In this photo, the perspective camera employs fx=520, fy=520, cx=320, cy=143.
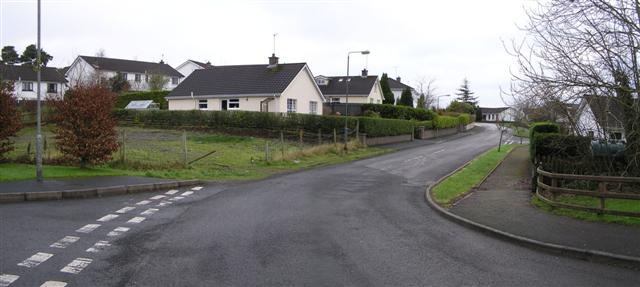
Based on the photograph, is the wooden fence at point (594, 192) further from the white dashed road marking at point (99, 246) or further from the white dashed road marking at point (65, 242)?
the white dashed road marking at point (65, 242)

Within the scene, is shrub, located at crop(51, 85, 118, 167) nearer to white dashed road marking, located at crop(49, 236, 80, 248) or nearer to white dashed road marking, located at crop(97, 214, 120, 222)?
white dashed road marking, located at crop(97, 214, 120, 222)

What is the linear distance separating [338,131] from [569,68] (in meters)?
22.7

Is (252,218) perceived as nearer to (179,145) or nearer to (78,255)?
(78,255)

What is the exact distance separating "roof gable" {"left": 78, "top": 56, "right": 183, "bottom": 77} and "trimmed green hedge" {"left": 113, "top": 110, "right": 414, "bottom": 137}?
33.8 metres

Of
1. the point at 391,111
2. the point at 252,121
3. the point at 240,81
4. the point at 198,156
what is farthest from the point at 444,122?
the point at 198,156

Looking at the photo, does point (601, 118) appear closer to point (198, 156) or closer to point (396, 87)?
point (198, 156)

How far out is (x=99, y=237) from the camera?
27.7 feet

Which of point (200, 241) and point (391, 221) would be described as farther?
point (391, 221)

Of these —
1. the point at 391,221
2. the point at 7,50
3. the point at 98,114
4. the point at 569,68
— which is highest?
the point at 7,50

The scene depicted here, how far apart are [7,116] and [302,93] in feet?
91.7

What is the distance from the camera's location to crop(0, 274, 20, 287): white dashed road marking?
5.84 metres

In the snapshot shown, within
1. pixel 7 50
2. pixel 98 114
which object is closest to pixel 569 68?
pixel 98 114

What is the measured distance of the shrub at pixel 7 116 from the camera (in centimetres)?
1675

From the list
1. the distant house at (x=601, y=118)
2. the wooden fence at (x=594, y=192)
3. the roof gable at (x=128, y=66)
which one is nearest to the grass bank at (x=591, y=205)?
the wooden fence at (x=594, y=192)
